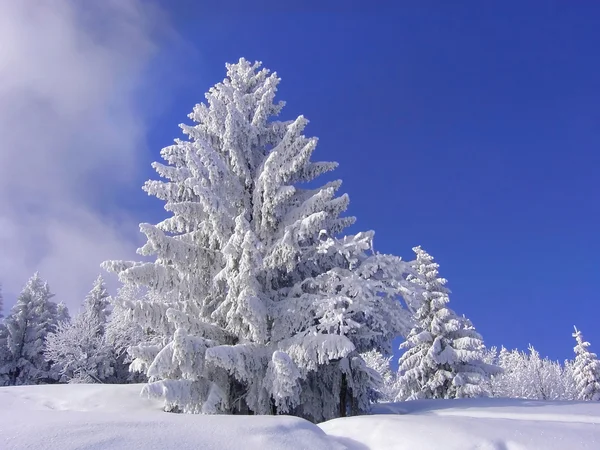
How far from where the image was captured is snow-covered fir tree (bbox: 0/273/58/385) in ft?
104

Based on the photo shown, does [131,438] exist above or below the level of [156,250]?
below

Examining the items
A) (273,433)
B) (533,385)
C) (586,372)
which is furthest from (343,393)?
(533,385)

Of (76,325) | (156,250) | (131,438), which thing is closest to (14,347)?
(76,325)

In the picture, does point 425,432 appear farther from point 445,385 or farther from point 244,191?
point 445,385

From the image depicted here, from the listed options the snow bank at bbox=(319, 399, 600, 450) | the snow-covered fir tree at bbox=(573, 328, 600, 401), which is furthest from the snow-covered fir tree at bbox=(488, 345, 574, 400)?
the snow bank at bbox=(319, 399, 600, 450)

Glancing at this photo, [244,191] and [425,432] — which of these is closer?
[425,432]

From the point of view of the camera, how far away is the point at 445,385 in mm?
21469

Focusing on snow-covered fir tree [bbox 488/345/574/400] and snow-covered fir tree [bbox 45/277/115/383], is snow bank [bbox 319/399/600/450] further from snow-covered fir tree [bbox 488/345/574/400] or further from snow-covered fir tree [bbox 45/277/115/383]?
snow-covered fir tree [bbox 488/345/574/400]

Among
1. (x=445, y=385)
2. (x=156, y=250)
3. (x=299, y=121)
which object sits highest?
(x=299, y=121)

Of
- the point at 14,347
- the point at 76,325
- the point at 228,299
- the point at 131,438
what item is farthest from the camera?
the point at 14,347

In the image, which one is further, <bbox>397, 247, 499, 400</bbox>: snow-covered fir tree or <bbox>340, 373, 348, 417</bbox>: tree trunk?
<bbox>397, 247, 499, 400</bbox>: snow-covered fir tree

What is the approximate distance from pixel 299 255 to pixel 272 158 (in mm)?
2642

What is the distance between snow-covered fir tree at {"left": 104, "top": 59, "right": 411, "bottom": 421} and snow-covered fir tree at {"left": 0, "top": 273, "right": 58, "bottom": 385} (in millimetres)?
26252

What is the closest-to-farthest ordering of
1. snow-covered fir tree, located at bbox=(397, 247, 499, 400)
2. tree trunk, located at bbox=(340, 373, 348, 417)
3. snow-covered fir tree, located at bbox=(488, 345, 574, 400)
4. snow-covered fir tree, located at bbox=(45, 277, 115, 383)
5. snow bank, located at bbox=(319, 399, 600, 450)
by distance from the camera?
snow bank, located at bbox=(319, 399, 600, 450)
tree trunk, located at bbox=(340, 373, 348, 417)
snow-covered fir tree, located at bbox=(397, 247, 499, 400)
snow-covered fir tree, located at bbox=(45, 277, 115, 383)
snow-covered fir tree, located at bbox=(488, 345, 574, 400)
